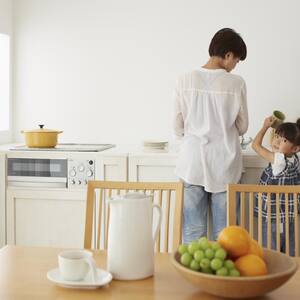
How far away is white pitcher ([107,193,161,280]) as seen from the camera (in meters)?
1.36

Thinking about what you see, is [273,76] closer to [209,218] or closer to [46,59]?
[209,218]

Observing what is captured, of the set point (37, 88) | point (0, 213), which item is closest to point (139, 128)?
point (37, 88)

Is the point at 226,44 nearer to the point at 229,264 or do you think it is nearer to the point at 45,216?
the point at 45,216

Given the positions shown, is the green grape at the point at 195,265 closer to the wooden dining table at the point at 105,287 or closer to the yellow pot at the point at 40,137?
the wooden dining table at the point at 105,287

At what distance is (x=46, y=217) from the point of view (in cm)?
306

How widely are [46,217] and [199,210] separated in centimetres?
88

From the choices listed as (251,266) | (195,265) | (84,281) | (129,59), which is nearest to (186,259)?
(195,265)

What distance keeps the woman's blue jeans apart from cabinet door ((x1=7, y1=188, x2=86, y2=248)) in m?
0.61

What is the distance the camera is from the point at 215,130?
2.64 m

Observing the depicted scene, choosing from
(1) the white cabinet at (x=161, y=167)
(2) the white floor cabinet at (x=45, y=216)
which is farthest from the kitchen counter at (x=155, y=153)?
(2) the white floor cabinet at (x=45, y=216)

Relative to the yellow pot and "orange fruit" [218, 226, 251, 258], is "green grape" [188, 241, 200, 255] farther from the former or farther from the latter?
the yellow pot

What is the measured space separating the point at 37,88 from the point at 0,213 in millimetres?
862

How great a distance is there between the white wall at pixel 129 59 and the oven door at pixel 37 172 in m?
0.47

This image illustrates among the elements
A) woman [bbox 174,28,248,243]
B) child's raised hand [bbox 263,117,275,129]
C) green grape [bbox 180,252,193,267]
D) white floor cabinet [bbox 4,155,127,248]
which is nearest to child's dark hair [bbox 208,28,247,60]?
woman [bbox 174,28,248,243]
